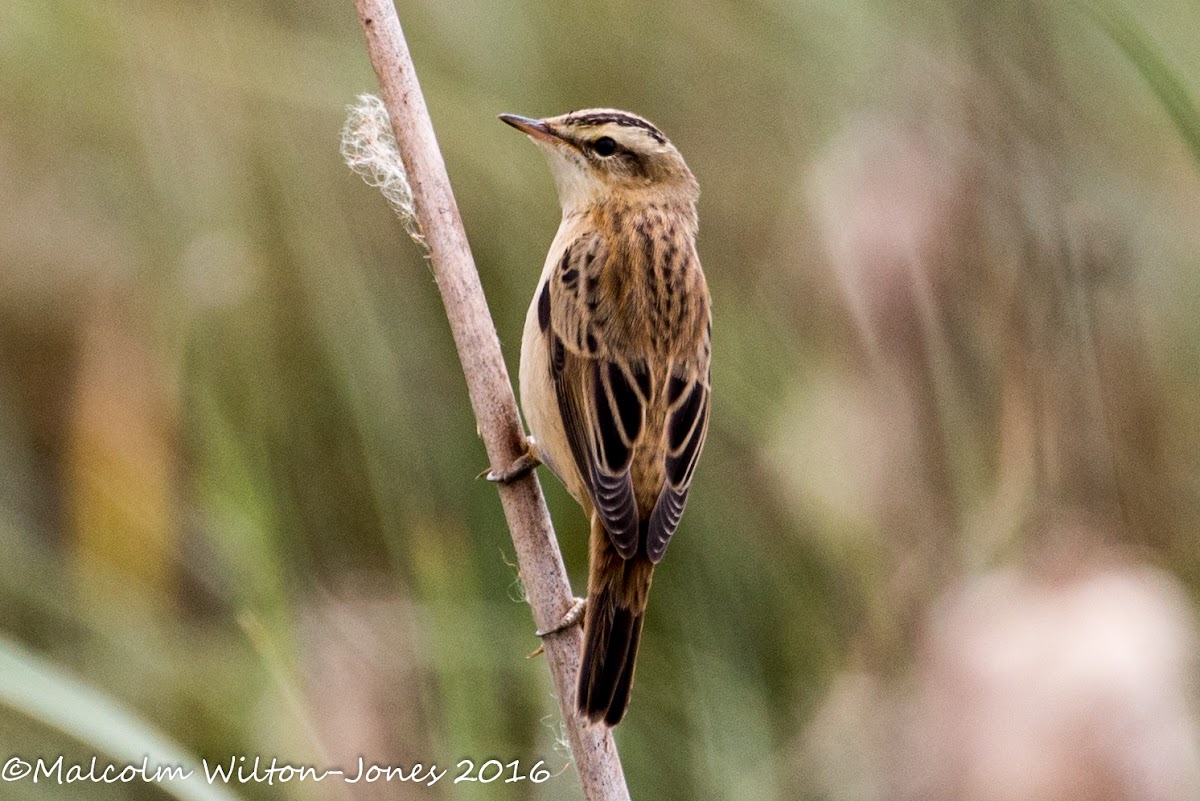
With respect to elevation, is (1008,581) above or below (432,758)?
above

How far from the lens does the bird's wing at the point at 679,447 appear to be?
3416mm

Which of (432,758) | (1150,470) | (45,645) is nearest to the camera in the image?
(432,758)

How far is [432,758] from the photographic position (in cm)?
389

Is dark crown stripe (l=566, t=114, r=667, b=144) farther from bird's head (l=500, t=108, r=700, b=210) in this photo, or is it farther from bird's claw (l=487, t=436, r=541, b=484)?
bird's claw (l=487, t=436, r=541, b=484)

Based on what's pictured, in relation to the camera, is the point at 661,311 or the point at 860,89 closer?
the point at 661,311

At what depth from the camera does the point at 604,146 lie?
13.8 ft

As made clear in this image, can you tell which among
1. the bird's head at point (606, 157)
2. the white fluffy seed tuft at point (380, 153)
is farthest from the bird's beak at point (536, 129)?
the white fluffy seed tuft at point (380, 153)

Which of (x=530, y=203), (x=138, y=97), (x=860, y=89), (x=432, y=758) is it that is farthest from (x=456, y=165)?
(x=432, y=758)

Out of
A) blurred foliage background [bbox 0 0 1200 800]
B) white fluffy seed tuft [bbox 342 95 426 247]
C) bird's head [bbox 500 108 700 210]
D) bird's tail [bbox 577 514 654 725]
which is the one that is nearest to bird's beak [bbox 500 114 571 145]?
bird's head [bbox 500 108 700 210]

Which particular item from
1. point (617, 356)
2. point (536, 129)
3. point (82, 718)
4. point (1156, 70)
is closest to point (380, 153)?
point (536, 129)

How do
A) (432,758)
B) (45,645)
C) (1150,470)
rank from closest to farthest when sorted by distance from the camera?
(432,758) → (45,645) → (1150,470)

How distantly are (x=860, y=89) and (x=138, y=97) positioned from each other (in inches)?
86.9

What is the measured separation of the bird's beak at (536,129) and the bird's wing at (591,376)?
30 centimetres

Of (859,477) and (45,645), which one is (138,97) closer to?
(45,645)
